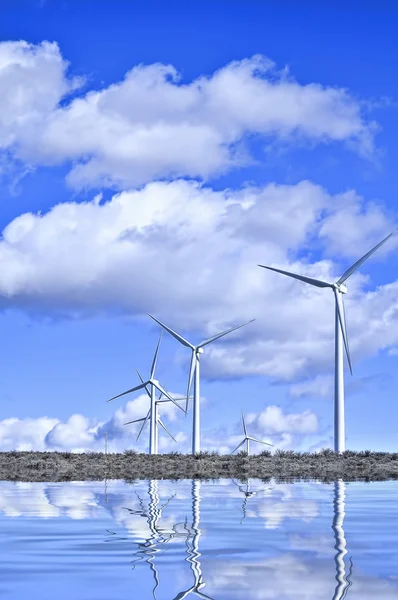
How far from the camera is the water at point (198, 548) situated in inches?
386

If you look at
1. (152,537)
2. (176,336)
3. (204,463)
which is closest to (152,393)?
(176,336)

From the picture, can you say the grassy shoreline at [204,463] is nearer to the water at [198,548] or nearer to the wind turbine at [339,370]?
the wind turbine at [339,370]

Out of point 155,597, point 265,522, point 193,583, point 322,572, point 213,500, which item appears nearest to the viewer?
point 155,597

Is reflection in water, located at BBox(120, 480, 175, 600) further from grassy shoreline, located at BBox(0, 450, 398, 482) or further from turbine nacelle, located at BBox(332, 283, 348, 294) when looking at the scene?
turbine nacelle, located at BBox(332, 283, 348, 294)

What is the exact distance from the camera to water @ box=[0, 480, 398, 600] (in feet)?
32.2

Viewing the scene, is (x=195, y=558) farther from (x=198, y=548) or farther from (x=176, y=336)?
(x=176, y=336)

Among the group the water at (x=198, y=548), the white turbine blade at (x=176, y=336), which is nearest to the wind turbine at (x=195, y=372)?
the white turbine blade at (x=176, y=336)

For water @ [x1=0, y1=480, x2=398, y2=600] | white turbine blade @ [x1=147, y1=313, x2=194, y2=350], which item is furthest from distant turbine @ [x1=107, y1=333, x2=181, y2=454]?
water @ [x1=0, y1=480, x2=398, y2=600]

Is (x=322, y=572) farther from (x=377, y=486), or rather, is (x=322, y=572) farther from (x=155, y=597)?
(x=377, y=486)

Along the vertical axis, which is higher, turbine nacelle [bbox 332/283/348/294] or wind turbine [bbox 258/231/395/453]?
turbine nacelle [bbox 332/283/348/294]

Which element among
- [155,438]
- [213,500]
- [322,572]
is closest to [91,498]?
[213,500]

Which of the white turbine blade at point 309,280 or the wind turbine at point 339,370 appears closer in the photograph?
the wind turbine at point 339,370

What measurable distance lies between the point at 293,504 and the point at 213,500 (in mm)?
2589

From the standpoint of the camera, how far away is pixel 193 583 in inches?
395
